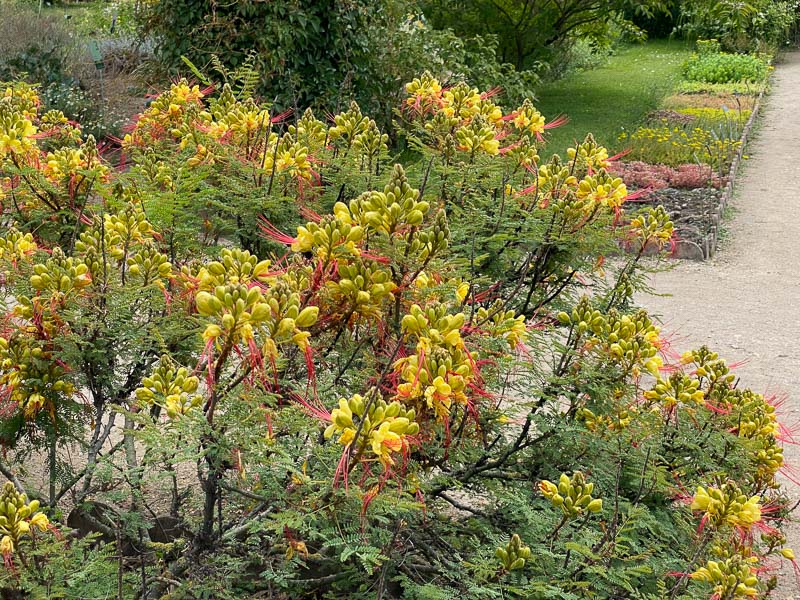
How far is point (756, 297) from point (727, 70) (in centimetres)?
1158

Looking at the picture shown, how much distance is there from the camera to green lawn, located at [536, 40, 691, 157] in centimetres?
1218

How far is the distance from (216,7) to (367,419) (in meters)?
7.27

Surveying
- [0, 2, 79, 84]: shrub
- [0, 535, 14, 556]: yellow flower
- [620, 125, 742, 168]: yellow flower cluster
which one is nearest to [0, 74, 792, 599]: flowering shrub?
[0, 535, 14, 556]: yellow flower

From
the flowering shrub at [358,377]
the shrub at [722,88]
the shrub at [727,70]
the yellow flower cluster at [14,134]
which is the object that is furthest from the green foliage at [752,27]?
the yellow flower cluster at [14,134]

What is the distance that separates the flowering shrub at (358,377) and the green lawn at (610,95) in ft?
24.3

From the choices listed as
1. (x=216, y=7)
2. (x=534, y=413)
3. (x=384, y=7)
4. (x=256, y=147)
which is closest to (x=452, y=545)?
(x=534, y=413)

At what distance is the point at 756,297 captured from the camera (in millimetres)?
6824

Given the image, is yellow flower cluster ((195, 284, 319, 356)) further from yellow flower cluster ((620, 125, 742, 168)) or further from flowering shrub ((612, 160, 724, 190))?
yellow flower cluster ((620, 125, 742, 168))

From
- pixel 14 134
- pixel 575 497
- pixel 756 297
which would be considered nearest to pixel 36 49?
pixel 756 297

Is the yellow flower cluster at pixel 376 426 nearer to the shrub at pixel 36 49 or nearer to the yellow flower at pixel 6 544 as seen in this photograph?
the yellow flower at pixel 6 544

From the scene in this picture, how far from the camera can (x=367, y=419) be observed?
1.55 meters

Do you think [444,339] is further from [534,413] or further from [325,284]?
[534,413]

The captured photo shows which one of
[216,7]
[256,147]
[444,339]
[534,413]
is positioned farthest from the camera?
[216,7]

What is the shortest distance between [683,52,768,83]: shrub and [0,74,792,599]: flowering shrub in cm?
1514
